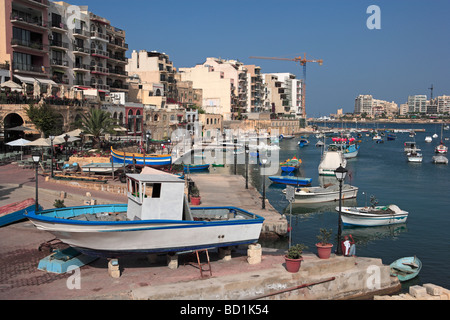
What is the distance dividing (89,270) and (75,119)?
34.9 meters

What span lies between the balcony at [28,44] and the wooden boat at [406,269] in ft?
150

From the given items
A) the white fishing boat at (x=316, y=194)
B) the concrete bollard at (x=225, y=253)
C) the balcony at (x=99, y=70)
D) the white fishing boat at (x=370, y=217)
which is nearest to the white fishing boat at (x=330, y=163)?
the white fishing boat at (x=316, y=194)

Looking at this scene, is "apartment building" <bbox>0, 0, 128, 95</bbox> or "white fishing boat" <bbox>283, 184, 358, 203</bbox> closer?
"white fishing boat" <bbox>283, 184, 358, 203</bbox>

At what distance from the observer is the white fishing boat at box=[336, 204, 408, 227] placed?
2914 cm

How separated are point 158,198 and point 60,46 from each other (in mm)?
48547

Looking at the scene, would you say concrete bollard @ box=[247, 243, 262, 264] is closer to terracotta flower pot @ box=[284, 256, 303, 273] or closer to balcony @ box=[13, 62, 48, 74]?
terracotta flower pot @ box=[284, 256, 303, 273]

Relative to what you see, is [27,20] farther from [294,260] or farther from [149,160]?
[294,260]

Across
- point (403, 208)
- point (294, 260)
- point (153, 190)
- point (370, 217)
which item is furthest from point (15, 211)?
point (403, 208)

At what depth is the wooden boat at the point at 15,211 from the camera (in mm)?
20453

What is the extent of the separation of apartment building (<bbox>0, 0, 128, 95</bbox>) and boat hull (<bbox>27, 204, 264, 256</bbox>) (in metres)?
36.3

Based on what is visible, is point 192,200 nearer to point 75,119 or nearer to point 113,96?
point 75,119

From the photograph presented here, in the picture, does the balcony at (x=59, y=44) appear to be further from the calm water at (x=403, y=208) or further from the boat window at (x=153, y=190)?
the boat window at (x=153, y=190)

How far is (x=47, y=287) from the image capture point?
45.3 feet

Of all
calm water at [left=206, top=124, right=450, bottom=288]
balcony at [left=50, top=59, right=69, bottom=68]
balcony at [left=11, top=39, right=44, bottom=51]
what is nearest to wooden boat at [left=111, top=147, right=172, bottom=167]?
calm water at [left=206, top=124, right=450, bottom=288]
